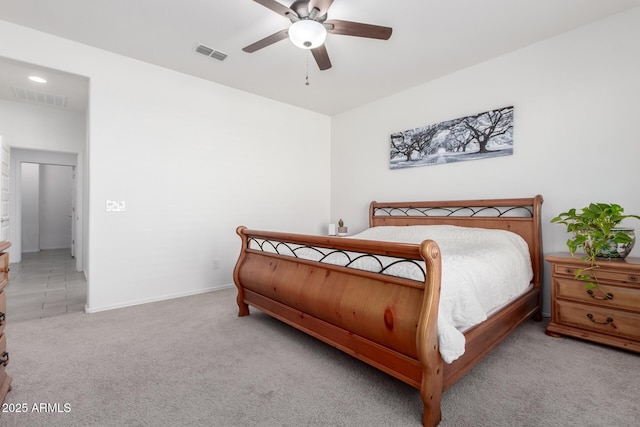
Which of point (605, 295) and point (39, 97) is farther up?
point (39, 97)

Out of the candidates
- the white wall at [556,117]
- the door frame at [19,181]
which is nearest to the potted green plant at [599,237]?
the white wall at [556,117]

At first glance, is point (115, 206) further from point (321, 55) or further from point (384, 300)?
point (384, 300)

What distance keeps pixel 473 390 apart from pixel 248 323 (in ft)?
6.34

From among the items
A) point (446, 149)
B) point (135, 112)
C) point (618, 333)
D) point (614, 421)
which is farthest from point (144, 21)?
point (618, 333)

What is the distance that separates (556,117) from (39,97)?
21.2 ft

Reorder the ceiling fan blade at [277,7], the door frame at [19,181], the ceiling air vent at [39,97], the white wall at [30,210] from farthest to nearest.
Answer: the white wall at [30,210] < the door frame at [19,181] < the ceiling air vent at [39,97] < the ceiling fan blade at [277,7]

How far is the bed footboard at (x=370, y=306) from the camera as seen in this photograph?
148 centimetres

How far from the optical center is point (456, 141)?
372 centimetres

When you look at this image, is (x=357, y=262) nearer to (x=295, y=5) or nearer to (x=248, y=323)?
(x=248, y=323)

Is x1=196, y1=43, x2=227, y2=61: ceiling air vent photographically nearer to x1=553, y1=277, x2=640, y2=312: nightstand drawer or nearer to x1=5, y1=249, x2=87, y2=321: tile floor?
x1=5, y1=249, x2=87, y2=321: tile floor

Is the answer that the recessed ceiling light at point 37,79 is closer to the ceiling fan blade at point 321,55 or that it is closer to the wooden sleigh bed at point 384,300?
the wooden sleigh bed at point 384,300

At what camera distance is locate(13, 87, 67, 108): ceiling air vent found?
13.4ft

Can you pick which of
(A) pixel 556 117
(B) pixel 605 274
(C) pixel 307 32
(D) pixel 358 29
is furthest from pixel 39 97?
(B) pixel 605 274

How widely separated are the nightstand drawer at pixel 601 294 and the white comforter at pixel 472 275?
0.26 meters
